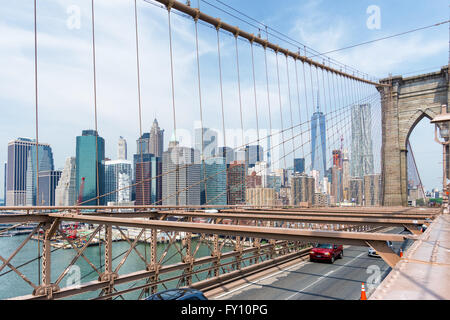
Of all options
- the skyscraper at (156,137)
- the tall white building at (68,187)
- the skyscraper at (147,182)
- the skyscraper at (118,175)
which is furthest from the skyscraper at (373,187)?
the skyscraper at (118,175)

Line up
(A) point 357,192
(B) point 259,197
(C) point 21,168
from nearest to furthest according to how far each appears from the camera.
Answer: (A) point 357,192 < (B) point 259,197 < (C) point 21,168

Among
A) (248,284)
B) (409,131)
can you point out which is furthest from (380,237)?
(409,131)

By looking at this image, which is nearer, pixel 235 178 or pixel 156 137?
pixel 235 178

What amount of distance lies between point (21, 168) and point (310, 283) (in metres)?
71.4

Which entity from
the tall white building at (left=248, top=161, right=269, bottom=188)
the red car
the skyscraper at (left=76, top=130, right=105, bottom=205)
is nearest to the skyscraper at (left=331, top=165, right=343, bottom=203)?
the tall white building at (left=248, top=161, right=269, bottom=188)

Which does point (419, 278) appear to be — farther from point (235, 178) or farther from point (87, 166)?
point (87, 166)

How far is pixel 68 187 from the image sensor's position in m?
93.8

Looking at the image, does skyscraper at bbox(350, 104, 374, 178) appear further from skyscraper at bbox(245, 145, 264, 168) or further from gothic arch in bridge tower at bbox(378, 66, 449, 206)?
skyscraper at bbox(245, 145, 264, 168)

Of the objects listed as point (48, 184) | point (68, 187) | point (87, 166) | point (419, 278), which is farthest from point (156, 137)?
point (419, 278)

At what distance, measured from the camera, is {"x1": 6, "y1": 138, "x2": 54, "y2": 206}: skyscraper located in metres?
61.4

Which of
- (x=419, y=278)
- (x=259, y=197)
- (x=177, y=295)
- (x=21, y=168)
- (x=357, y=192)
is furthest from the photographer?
(x=21, y=168)

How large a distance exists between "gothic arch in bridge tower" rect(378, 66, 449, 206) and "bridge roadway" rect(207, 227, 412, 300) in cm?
1791

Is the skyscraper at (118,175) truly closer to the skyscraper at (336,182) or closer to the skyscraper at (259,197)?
the skyscraper at (259,197)

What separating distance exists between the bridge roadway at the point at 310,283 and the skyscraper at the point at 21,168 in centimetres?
5004
